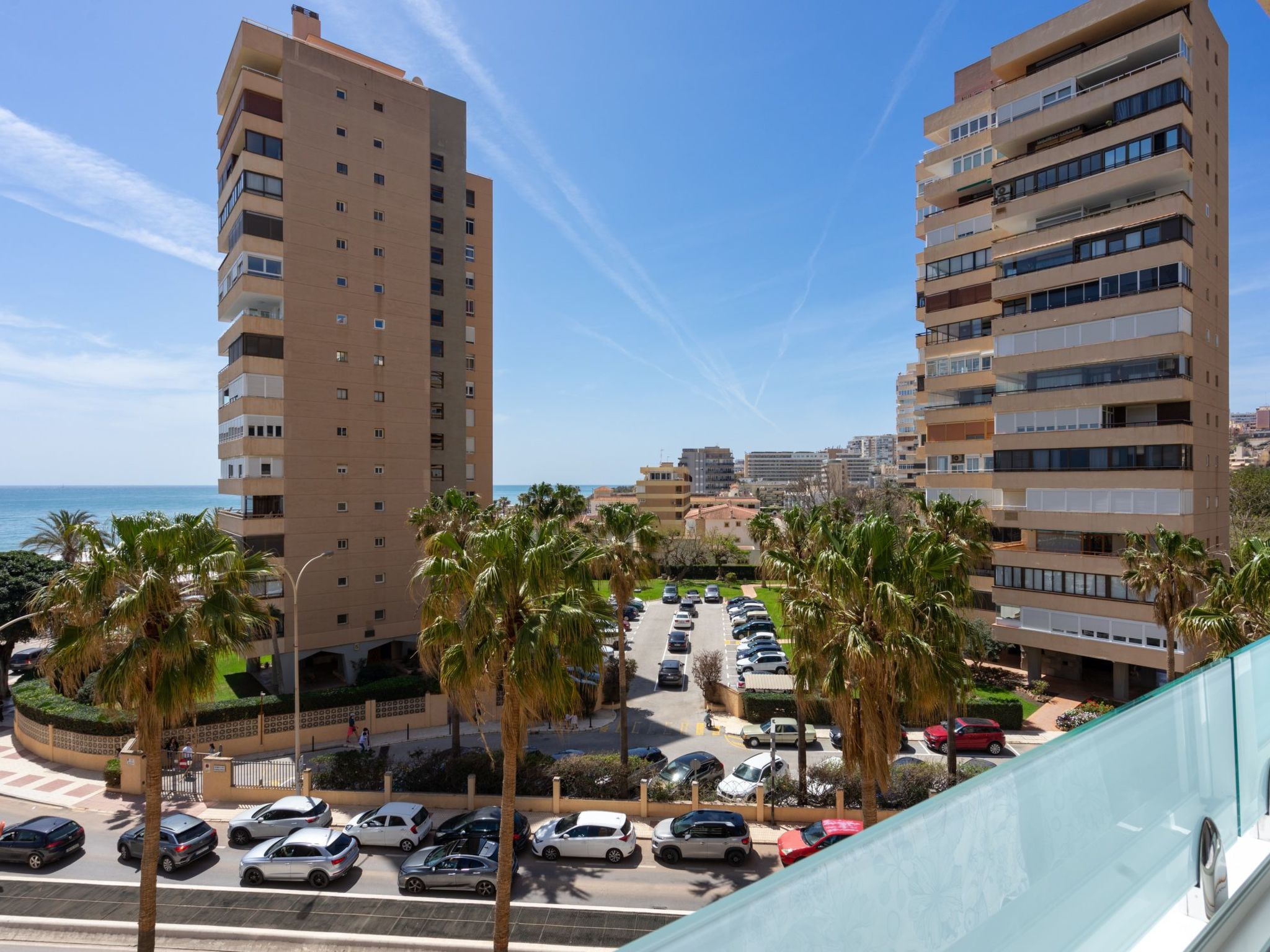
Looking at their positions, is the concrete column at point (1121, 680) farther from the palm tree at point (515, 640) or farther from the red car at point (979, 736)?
the palm tree at point (515, 640)

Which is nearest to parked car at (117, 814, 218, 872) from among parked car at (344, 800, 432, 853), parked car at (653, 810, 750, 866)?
parked car at (344, 800, 432, 853)

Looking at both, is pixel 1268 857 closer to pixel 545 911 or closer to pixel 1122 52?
pixel 545 911

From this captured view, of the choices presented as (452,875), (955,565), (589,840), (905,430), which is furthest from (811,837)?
(905,430)

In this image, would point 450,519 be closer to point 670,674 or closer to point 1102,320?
point 670,674

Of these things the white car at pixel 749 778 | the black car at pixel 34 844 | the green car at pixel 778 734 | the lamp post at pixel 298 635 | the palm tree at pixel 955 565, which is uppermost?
the palm tree at pixel 955 565

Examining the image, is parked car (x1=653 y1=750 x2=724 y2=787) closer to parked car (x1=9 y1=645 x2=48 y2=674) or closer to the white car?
the white car

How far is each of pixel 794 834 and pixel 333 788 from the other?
15.7 m

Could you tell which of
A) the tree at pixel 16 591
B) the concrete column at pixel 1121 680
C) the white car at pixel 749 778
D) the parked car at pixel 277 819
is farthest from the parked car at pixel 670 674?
the tree at pixel 16 591

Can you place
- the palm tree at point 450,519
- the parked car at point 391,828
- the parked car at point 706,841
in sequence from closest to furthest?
1. the parked car at point 706,841
2. the parked car at point 391,828
3. the palm tree at point 450,519

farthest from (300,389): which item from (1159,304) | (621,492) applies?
(621,492)

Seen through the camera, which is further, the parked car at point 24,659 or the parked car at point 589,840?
the parked car at point 24,659

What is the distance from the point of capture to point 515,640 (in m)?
13.3

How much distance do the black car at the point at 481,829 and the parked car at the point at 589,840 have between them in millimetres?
473

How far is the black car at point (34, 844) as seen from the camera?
62.6 feet
